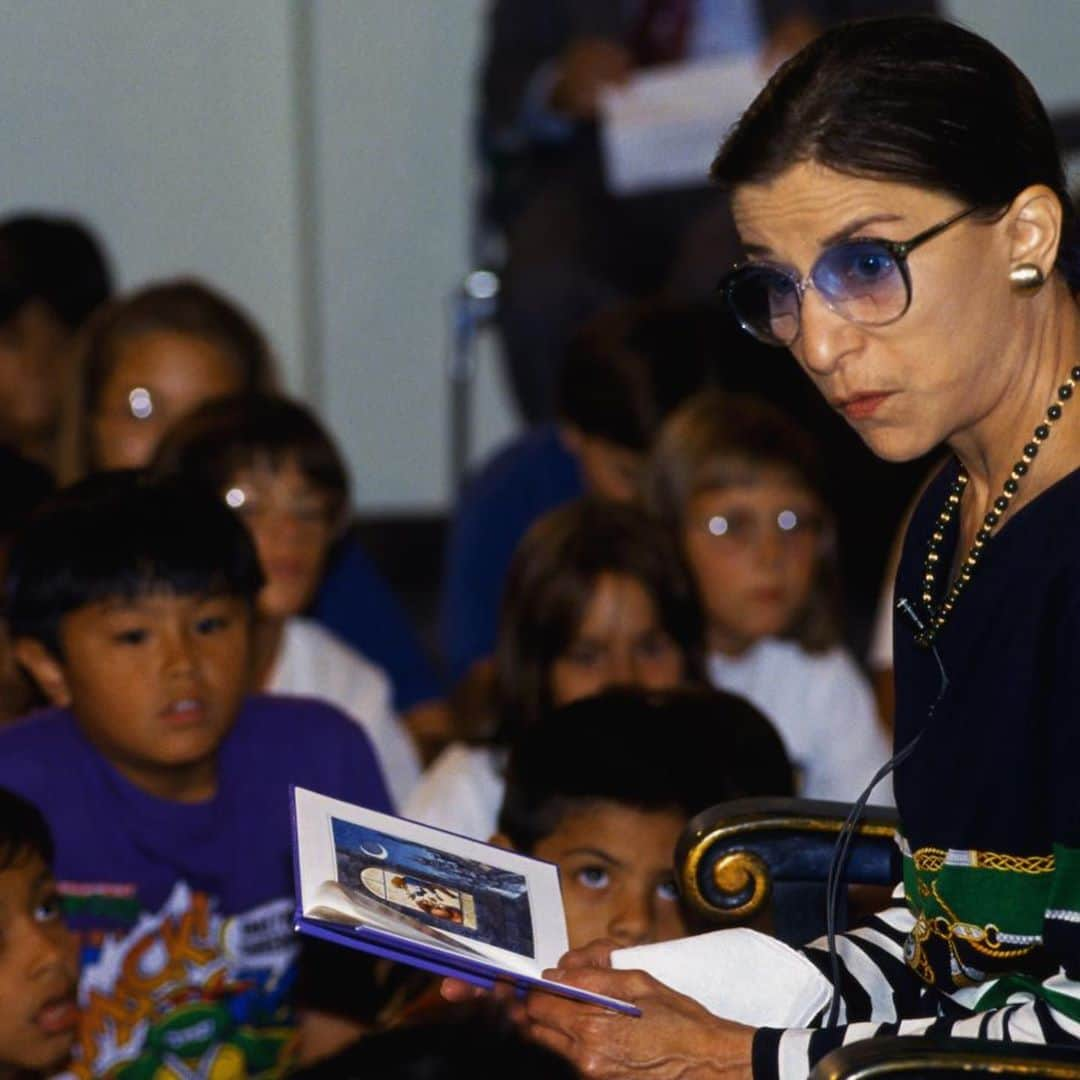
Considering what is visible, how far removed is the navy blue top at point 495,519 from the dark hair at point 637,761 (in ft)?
4.14

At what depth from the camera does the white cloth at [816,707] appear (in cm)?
327

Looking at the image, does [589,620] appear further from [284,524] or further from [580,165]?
[580,165]

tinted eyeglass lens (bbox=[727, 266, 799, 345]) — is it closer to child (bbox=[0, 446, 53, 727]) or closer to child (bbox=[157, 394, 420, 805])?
child (bbox=[0, 446, 53, 727])

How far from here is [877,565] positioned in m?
4.72

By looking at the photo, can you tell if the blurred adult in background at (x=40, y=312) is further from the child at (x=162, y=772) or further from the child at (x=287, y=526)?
the child at (x=162, y=772)

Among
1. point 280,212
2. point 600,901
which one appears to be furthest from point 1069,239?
point 280,212

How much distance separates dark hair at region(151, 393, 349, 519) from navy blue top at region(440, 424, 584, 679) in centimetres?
44

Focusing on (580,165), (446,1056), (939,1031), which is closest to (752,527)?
(580,165)

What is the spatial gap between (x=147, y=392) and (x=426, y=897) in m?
2.07

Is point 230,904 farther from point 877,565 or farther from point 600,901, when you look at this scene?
point 877,565

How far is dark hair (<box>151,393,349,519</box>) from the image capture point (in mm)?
3281

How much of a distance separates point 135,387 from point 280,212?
178 centimetres

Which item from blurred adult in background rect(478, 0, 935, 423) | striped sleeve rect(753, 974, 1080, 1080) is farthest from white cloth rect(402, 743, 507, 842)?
blurred adult in background rect(478, 0, 935, 423)

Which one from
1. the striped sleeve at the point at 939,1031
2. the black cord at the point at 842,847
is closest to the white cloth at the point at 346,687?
the black cord at the point at 842,847
